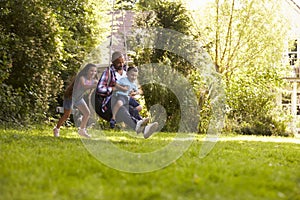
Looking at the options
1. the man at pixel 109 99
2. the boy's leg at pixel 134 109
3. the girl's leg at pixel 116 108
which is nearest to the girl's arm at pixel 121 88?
the man at pixel 109 99

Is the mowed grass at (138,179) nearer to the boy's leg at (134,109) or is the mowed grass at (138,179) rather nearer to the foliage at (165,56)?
the boy's leg at (134,109)

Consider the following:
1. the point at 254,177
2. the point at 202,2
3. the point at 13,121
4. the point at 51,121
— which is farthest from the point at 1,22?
the point at 202,2

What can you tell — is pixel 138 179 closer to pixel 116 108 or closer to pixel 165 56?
pixel 116 108

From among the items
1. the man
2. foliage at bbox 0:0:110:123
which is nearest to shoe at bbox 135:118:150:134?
the man

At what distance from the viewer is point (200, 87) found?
56.5ft

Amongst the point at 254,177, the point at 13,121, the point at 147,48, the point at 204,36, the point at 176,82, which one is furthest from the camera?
the point at 204,36

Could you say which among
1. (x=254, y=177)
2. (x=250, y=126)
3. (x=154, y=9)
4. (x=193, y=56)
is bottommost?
(x=250, y=126)

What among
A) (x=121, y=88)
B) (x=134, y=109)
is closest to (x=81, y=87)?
(x=134, y=109)

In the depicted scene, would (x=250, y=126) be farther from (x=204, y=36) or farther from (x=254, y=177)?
(x=254, y=177)

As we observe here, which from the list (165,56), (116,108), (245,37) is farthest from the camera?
(245,37)

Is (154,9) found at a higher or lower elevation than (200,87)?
higher

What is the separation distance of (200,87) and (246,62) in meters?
4.33

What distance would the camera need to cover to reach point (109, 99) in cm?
779

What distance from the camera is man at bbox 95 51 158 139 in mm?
7773
